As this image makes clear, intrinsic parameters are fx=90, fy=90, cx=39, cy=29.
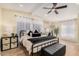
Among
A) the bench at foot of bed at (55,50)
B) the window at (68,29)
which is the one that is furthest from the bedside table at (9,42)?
the window at (68,29)

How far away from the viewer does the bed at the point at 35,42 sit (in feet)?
5.74

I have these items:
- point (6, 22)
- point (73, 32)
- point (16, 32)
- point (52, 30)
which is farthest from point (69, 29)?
point (6, 22)

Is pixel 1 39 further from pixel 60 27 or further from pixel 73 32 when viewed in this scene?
pixel 73 32

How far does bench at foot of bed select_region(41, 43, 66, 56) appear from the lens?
1.78m

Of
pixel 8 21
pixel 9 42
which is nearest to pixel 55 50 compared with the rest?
pixel 9 42

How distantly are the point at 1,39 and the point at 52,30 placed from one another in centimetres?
103

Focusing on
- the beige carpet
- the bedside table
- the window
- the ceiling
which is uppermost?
the ceiling

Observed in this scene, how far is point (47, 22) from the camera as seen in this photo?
1.85m

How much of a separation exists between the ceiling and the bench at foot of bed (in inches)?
21.7

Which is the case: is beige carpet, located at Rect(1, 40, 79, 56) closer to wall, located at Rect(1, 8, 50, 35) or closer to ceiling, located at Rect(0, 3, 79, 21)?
wall, located at Rect(1, 8, 50, 35)

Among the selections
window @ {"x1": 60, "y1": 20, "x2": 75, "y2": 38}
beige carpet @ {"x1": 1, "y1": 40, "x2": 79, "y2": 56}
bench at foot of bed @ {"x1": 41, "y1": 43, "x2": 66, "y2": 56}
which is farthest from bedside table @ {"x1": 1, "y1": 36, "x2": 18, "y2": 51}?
window @ {"x1": 60, "y1": 20, "x2": 75, "y2": 38}

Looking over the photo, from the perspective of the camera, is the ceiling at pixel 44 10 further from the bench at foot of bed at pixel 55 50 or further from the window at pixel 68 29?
the bench at foot of bed at pixel 55 50

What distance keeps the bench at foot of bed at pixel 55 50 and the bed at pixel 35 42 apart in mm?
80

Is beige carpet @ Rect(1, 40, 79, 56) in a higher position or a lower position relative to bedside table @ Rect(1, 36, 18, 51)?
lower
